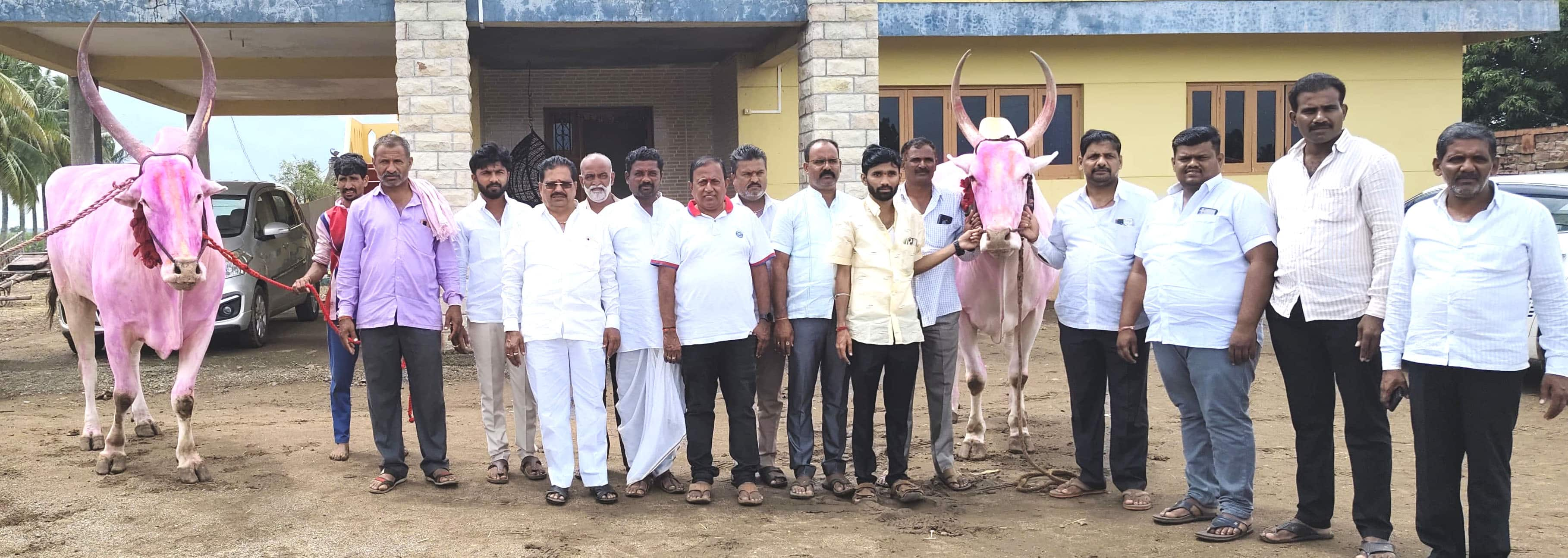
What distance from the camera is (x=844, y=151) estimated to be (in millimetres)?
10539

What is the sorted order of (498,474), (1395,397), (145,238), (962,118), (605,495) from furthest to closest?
1. (962,118)
2. (498,474)
3. (145,238)
4. (605,495)
5. (1395,397)

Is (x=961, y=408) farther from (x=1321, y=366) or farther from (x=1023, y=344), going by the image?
(x=1321, y=366)

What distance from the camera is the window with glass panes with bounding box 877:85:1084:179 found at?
13820 millimetres

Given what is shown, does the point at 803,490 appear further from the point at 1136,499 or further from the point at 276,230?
the point at 276,230

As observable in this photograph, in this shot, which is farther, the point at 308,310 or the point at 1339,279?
the point at 308,310

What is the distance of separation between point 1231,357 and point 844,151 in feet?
20.2

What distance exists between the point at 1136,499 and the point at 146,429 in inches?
227

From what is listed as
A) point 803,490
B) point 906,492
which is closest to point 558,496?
point 803,490

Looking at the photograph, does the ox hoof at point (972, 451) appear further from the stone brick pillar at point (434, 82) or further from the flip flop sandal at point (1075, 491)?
the stone brick pillar at point (434, 82)

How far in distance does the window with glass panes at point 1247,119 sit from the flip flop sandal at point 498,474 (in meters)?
10.8

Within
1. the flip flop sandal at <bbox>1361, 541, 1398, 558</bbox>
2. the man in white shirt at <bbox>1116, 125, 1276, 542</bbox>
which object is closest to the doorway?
the man in white shirt at <bbox>1116, 125, 1276, 542</bbox>

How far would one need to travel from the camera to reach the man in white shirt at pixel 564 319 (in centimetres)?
531

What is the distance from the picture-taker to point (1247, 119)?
14312 mm

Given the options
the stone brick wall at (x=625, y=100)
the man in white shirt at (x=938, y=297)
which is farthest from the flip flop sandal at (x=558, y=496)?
the stone brick wall at (x=625, y=100)
